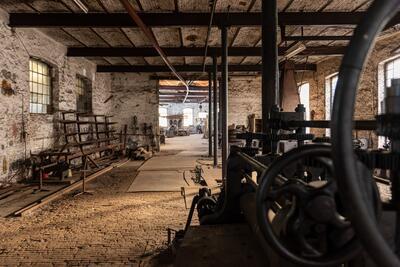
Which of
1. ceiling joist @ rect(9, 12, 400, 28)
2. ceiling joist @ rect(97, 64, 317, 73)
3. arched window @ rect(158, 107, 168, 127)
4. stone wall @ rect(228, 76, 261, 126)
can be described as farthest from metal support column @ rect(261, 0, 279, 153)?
arched window @ rect(158, 107, 168, 127)

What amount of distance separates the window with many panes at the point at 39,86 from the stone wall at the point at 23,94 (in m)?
0.14

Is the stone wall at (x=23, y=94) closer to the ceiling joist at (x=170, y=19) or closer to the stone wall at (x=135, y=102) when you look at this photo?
the ceiling joist at (x=170, y=19)

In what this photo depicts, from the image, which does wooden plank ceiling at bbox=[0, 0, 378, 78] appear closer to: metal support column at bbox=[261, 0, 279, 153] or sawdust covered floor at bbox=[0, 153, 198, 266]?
metal support column at bbox=[261, 0, 279, 153]

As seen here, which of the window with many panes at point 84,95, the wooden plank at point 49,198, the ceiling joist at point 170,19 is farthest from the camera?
the window with many panes at point 84,95

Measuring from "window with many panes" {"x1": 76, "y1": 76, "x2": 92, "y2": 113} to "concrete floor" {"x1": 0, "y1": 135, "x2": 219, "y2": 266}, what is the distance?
4786mm

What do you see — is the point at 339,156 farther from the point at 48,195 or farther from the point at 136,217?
the point at 48,195

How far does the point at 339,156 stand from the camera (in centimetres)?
66

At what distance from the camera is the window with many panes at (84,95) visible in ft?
28.5

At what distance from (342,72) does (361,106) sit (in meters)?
7.57

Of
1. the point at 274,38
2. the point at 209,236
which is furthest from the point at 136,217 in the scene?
the point at 274,38

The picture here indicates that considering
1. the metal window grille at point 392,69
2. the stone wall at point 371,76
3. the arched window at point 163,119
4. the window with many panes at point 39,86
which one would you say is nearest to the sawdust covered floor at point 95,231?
the window with many panes at point 39,86

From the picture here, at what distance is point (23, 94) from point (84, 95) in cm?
366

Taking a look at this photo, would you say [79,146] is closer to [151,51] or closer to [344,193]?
[151,51]

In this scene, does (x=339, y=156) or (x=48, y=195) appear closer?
(x=339, y=156)
